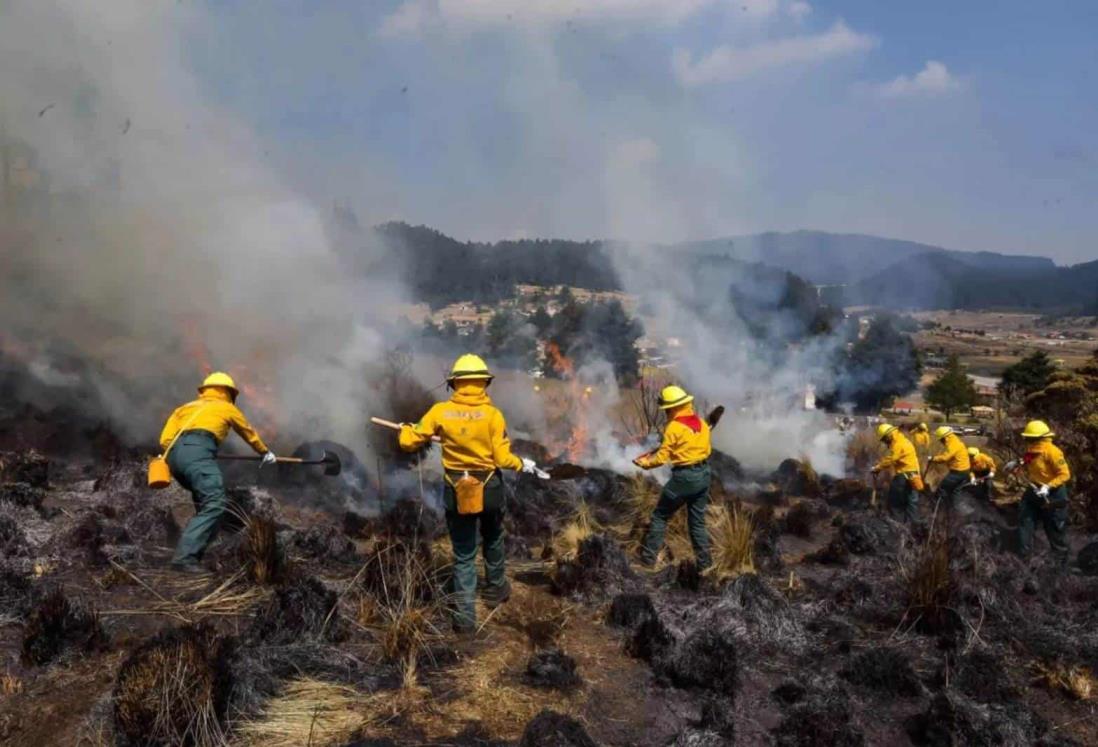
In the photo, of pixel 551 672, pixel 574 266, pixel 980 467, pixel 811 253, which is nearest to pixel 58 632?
pixel 551 672

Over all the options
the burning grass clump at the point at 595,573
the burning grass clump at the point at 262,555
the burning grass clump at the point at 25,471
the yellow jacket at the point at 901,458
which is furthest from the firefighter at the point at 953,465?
the burning grass clump at the point at 25,471

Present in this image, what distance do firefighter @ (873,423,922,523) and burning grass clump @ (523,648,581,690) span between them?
8.84 meters

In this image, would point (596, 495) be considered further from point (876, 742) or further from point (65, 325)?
point (65, 325)

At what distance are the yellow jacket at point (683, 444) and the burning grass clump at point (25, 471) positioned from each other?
8263 mm

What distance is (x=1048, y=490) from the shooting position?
10.2 m

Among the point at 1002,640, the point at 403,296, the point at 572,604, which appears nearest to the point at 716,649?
the point at 572,604

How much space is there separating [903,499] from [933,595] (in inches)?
257

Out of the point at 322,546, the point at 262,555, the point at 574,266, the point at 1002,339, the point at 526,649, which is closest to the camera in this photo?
the point at 526,649

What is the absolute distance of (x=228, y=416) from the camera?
727 cm

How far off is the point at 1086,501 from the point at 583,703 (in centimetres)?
1237

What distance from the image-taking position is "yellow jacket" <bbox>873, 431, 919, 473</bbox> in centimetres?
1230

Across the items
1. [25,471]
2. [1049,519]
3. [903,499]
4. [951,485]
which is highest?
[25,471]

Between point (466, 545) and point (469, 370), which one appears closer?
point (466, 545)

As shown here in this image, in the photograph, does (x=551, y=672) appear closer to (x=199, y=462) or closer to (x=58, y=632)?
(x=58, y=632)
